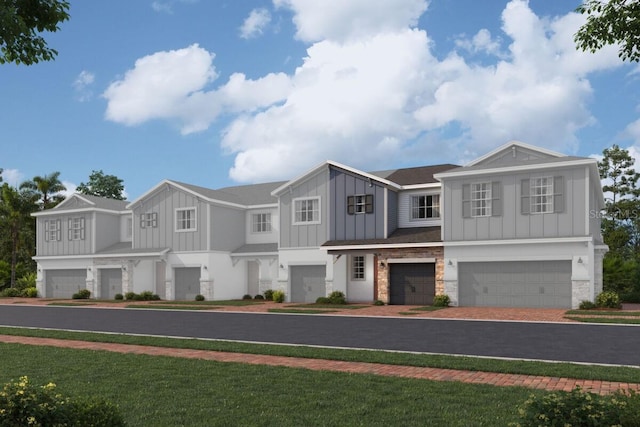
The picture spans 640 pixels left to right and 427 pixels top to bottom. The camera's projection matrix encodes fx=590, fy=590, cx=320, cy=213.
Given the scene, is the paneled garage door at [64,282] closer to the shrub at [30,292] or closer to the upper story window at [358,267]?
the shrub at [30,292]

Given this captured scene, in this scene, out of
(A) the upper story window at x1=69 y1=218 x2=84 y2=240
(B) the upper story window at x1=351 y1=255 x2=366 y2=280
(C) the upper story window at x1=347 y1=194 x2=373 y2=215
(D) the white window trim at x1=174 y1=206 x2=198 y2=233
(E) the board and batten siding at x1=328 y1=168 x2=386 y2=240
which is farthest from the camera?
(A) the upper story window at x1=69 y1=218 x2=84 y2=240

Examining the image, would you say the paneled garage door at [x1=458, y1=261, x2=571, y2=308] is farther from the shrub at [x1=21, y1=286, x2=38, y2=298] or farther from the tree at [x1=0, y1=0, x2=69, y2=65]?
the shrub at [x1=21, y1=286, x2=38, y2=298]

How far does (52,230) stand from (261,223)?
55.3ft

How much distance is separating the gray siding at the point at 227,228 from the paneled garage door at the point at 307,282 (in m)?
5.81

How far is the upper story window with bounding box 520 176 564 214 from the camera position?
2656cm

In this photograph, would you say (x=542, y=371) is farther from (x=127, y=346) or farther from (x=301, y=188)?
(x=301, y=188)

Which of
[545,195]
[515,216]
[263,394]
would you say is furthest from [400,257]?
[263,394]

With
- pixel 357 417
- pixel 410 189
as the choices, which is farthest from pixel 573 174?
pixel 357 417

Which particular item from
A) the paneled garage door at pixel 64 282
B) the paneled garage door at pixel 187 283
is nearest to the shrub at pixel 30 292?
the paneled garage door at pixel 64 282

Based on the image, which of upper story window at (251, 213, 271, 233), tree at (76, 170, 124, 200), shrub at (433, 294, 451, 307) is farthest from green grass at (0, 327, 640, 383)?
tree at (76, 170, 124, 200)

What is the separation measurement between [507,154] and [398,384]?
21.3 meters

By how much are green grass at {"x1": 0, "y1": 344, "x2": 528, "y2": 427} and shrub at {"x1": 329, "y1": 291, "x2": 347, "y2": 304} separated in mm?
19409

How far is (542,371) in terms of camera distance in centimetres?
1050

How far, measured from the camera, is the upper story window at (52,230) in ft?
144
